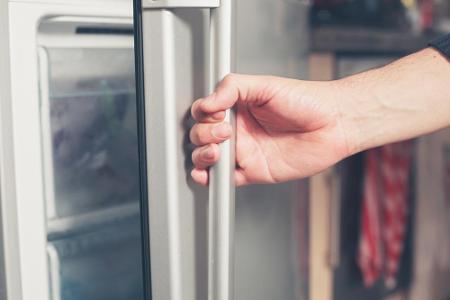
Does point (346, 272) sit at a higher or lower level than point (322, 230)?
lower

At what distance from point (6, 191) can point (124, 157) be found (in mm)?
Result: 389

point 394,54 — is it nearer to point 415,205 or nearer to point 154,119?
point 415,205

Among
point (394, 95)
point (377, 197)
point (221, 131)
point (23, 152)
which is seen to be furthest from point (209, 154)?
point (377, 197)

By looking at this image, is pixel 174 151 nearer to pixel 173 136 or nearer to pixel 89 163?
pixel 173 136

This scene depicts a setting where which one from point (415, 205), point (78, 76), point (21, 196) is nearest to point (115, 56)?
point (78, 76)

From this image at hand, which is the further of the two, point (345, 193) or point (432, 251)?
point (432, 251)

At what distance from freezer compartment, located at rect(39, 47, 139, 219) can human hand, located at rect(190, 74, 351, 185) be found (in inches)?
10.2

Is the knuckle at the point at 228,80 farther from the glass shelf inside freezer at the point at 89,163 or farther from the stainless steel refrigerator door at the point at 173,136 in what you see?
the glass shelf inside freezer at the point at 89,163

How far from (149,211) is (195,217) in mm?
56

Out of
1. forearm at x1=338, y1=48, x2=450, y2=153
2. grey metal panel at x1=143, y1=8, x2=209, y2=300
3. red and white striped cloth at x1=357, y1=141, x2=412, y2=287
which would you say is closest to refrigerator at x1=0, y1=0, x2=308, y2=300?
grey metal panel at x1=143, y1=8, x2=209, y2=300

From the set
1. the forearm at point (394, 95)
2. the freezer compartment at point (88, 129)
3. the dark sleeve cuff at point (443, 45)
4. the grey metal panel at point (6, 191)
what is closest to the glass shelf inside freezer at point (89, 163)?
the freezer compartment at point (88, 129)

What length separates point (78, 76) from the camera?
3.20ft

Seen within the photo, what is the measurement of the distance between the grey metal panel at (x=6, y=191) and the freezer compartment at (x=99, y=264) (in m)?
0.12

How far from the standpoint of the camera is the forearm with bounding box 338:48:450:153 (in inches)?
35.9
